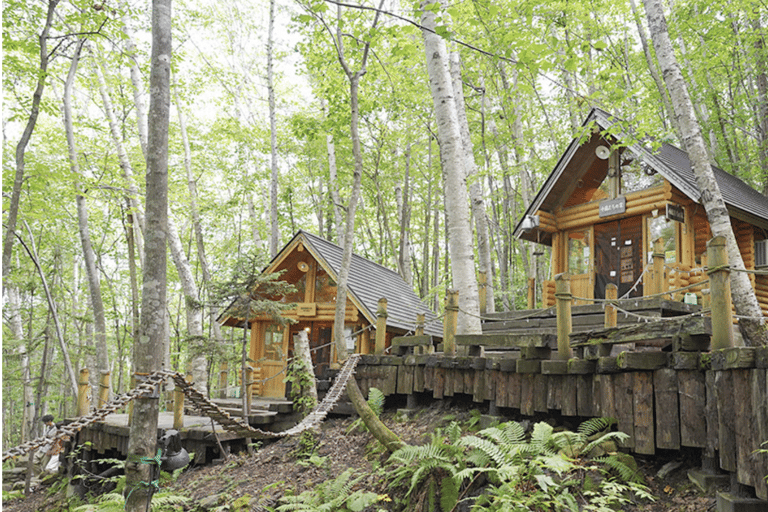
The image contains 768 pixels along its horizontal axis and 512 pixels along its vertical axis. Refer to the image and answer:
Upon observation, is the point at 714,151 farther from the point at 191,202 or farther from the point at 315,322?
the point at 191,202

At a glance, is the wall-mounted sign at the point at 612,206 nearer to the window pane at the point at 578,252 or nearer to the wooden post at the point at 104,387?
the window pane at the point at 578,252

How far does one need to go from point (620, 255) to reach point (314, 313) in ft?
27.5

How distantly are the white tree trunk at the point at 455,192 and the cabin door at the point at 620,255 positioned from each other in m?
6.73

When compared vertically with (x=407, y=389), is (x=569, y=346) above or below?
above

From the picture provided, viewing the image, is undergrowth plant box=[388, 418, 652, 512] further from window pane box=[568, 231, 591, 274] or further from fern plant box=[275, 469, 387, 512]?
window pane box=[568, 231, 591, 274]

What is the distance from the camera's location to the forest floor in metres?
6.85

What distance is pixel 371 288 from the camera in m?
15.5

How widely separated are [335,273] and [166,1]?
9073 millimetres

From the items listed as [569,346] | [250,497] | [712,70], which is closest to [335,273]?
[250,497]

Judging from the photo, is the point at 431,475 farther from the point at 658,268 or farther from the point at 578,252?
the point at 578,252

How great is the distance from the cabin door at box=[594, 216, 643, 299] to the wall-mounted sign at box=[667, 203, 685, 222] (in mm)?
1207

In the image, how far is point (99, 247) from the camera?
2391 cm

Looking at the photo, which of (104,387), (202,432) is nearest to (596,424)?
(202,432)

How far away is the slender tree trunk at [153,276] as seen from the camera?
15.9ft
